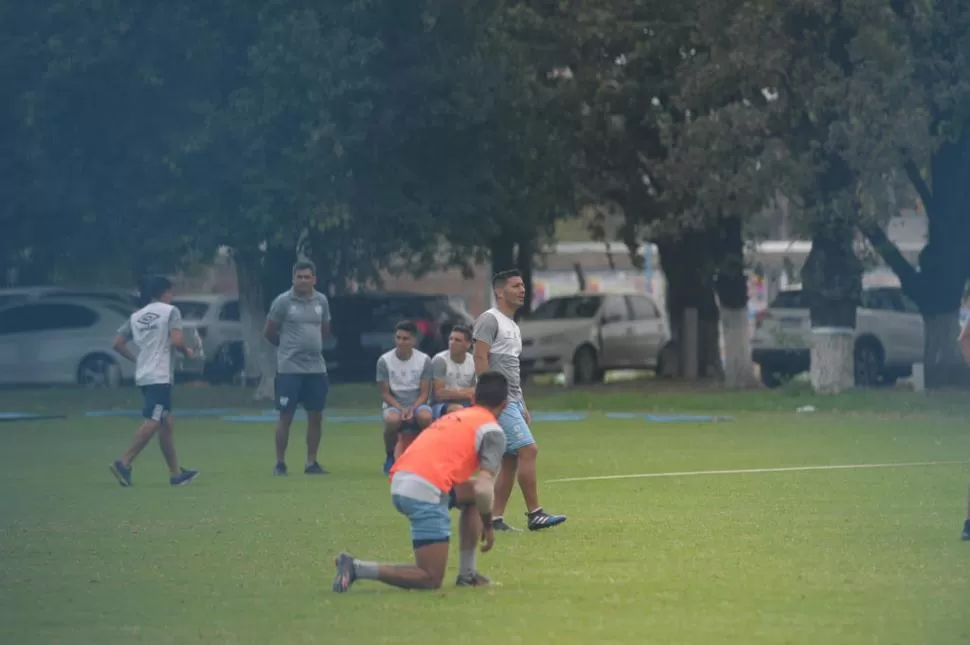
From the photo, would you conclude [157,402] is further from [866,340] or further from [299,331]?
[866,340]

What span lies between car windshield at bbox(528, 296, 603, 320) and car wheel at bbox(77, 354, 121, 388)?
347 inches

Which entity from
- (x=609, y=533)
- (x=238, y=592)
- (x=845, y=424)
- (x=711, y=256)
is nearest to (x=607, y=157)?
(x=711, y=256)

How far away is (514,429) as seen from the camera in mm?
13891

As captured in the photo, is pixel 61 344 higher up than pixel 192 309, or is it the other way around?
pixel 192 309

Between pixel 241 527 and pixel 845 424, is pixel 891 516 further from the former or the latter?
pixel 845 424

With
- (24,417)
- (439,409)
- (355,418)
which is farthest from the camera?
(24,417)

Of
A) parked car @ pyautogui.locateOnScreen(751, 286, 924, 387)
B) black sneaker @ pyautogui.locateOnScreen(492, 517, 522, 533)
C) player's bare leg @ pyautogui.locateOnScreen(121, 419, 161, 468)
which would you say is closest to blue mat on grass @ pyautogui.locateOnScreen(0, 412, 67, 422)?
player's bare leg @ pyautogui.locateOnScreen(121, 419, 161, 468)

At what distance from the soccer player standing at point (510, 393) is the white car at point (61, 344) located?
77.3 feet

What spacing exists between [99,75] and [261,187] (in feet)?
11.3

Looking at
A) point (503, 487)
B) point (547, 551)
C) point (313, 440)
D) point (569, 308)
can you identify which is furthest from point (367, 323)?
point (547, 551)

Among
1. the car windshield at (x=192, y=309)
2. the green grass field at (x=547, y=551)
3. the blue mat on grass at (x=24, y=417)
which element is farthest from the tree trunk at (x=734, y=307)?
the blue mat on grass at (x=24, y=417)

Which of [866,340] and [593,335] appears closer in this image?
[866,340]

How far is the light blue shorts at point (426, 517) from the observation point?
10352 millimetres

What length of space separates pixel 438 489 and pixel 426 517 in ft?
0.55
